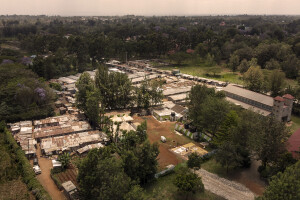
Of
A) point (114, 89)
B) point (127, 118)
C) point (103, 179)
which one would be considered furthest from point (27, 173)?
point (114, 89)

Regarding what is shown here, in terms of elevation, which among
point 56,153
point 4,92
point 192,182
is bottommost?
point 56,153

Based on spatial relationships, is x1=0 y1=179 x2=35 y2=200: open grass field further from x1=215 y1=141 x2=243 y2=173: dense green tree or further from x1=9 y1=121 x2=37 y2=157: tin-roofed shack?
x1=215 y1=141 x2=243 y2=173: dense green tree

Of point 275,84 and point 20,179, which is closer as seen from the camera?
point 20,179

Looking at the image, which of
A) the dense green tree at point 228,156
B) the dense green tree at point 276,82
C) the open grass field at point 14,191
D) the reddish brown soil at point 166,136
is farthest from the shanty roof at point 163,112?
the open grass field at point 14,191

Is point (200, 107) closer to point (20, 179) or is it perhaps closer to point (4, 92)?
point (20, 179)

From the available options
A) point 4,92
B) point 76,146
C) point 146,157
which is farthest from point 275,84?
point 4,92

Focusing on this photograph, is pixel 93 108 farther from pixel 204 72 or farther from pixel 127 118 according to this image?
pixel 204 72

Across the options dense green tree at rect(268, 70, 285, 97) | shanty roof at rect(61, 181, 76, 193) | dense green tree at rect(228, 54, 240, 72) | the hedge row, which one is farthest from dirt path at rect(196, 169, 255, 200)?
dense green tree at rect(228, 54, 240, 72)

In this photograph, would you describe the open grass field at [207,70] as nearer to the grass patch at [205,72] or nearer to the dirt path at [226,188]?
the grass patch at [205,72]
